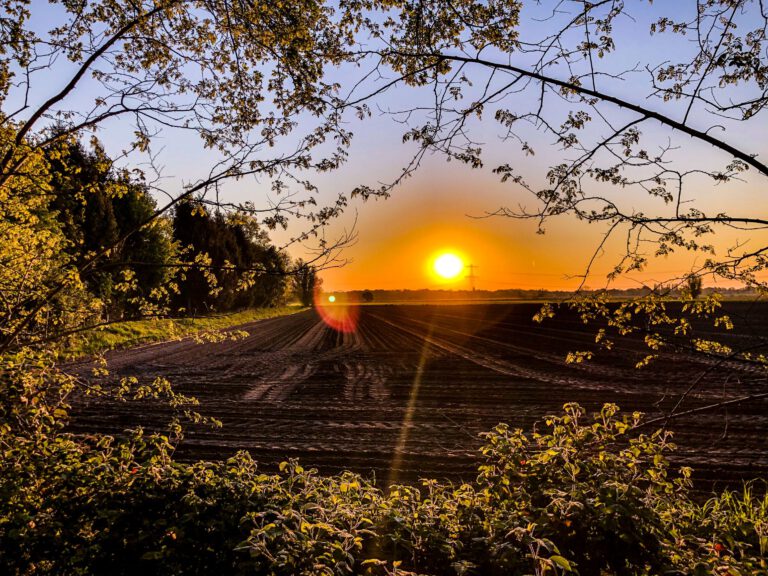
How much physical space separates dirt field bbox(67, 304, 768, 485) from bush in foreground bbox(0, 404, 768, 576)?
2.80ft

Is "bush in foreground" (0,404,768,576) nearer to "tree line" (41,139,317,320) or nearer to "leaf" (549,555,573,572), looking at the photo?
"leaf" (549,555,573,572)

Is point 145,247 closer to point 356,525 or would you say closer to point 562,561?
point 356,525

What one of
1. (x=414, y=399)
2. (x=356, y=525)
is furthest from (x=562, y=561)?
(x=414, y=399)

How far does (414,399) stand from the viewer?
40.6 feet

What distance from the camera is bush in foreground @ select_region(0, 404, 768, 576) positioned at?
279cm

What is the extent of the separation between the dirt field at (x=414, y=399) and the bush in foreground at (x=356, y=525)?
85 cm

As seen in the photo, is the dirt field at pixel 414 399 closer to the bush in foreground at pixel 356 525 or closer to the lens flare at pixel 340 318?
the bush in foreground at pixel 356 525

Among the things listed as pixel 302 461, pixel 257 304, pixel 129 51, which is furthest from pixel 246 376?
pixel 257 304

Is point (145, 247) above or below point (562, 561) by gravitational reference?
above

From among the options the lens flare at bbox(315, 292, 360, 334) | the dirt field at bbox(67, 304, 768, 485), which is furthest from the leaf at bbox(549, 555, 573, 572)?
the lens flare at bbox(315, 292, 360, 334)

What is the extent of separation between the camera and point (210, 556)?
3010mm

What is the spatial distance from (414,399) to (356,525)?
9724mm

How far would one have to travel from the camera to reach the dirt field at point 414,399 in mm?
7859

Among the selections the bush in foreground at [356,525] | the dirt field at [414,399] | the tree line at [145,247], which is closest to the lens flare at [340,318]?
the tree line at [145,247]
